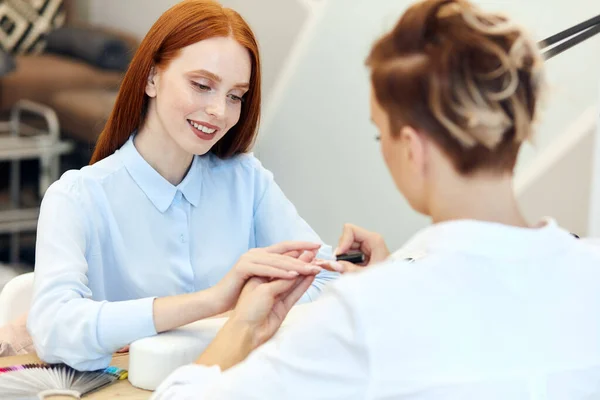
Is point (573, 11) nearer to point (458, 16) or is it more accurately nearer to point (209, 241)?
point (209, 241)

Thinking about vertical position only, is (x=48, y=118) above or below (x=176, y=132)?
below

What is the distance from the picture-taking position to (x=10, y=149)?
→ 158 inches

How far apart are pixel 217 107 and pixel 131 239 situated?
1.01ft

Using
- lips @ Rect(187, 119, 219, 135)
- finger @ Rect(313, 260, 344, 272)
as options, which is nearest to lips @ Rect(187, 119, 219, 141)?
lips @ Rect(187, 119, 219, 135)

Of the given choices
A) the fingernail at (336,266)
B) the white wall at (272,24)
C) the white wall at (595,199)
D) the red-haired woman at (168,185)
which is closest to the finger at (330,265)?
the fingernail at (336,266)

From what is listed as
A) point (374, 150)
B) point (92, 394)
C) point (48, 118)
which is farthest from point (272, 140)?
point (92, 394)

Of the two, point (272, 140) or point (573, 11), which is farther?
point (272, 140)

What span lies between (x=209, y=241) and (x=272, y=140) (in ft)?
5.95

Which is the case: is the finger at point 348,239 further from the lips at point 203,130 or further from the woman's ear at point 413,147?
the woman's ear at point 413,147

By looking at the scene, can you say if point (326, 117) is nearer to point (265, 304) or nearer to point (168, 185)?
point (168, 185)

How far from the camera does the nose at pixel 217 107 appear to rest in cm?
175

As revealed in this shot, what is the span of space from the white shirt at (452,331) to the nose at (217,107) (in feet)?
2.56

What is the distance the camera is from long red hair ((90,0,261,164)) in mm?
1751

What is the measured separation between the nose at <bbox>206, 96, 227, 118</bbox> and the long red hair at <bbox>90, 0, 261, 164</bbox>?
116 mm
